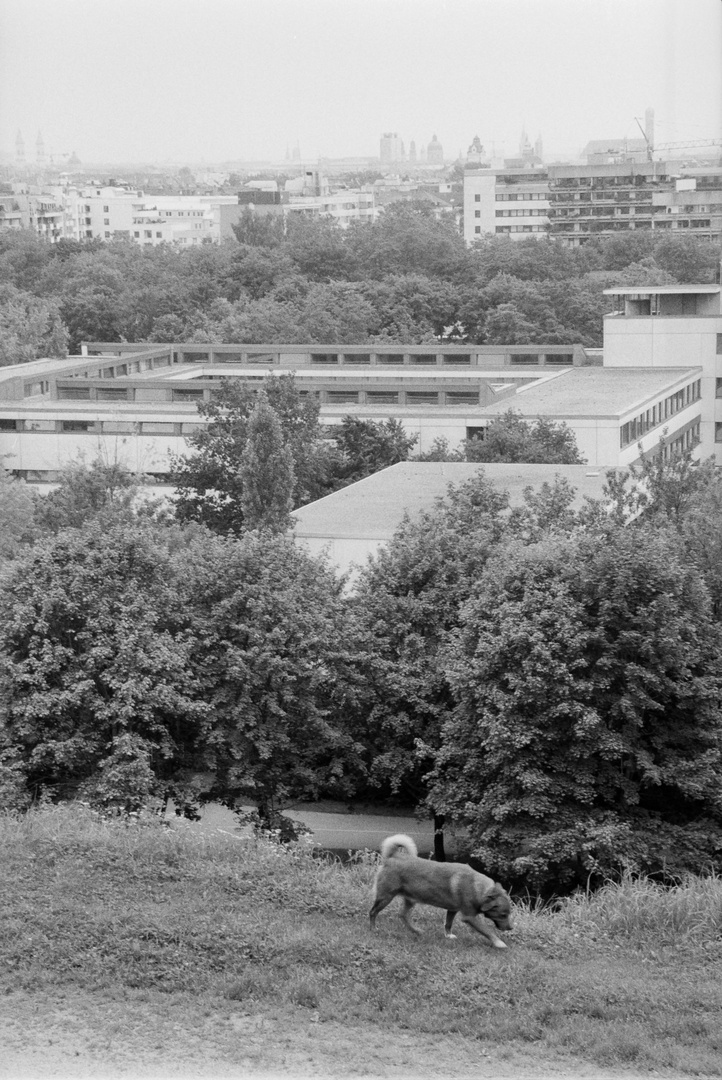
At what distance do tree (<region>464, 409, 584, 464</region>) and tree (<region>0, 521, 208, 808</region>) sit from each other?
13135mm

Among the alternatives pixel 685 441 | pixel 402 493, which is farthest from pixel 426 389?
pixel 402 493

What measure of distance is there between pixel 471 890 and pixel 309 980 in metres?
0.81

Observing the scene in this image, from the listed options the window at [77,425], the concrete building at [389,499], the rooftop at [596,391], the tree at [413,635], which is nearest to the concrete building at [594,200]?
the rooftop at [596,391]

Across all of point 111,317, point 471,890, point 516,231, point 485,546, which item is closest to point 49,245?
point 111,317

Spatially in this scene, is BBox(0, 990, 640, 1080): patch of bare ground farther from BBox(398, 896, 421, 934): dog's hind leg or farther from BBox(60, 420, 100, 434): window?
BBox(60, 420, 100, 434): window

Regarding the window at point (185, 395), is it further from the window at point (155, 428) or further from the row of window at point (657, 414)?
the row of window at point (657, 414)

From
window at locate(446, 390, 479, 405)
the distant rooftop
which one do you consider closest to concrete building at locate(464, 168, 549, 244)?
the distant rooftop

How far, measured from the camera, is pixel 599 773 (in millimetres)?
9914

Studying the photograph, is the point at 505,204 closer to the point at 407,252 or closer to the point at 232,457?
the point at 407,252

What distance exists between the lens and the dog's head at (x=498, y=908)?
19.6ft

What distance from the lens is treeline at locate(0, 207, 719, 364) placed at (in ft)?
159

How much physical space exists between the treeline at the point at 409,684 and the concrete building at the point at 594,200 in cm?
6630

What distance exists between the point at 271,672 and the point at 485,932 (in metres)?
5.15

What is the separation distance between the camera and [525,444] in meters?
23.9
